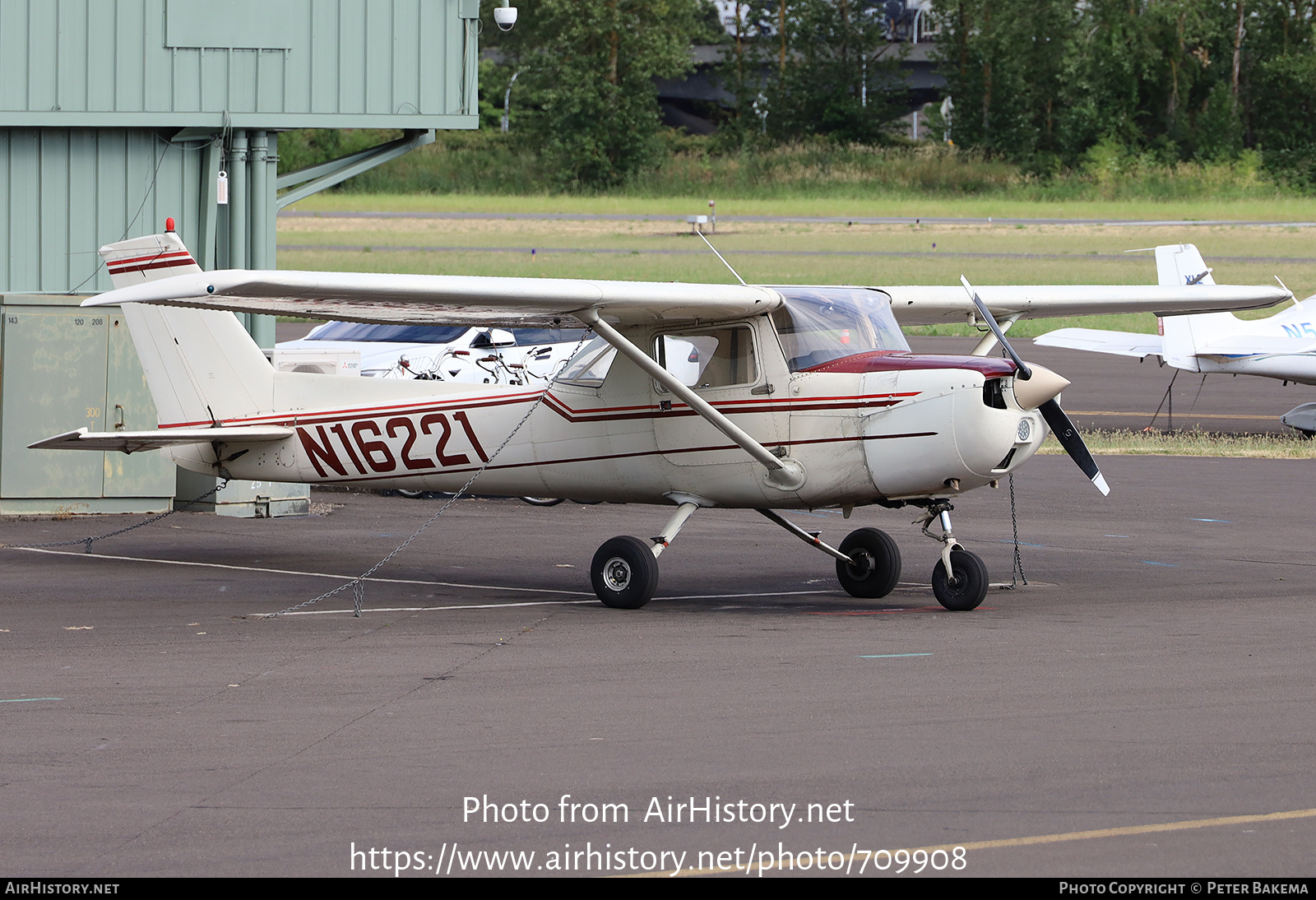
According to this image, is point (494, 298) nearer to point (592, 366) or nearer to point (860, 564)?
point (592, 366)

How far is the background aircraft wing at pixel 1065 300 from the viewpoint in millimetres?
12539

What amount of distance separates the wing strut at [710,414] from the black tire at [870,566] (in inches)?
35.8

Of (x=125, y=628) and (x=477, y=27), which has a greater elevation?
(x=477, y=27)

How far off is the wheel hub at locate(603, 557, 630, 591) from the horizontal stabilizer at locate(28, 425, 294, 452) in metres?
2.87

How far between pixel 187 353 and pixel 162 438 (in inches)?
37.0

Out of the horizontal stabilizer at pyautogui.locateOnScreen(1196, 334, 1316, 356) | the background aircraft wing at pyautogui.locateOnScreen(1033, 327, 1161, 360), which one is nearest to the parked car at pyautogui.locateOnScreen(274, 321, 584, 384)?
the background aircraft wing at pyautogui.locateOnScreen(1033, 327, 1161, 360)

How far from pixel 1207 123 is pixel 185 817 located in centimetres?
6777

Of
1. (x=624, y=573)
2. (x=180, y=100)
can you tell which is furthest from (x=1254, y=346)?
(x=180, y=100)

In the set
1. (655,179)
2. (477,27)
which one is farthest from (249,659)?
(655,179)

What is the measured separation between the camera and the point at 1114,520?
1556cm

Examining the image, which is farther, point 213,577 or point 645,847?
point 213,577

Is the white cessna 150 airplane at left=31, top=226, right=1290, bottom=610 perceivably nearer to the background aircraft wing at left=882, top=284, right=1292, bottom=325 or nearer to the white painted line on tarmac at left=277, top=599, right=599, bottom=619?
the background aircraft wing at left=882, top=284, right=1292, bottom=325

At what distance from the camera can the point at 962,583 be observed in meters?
10.6

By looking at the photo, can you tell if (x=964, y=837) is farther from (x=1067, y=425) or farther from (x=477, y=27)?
(x=477, y=27)
